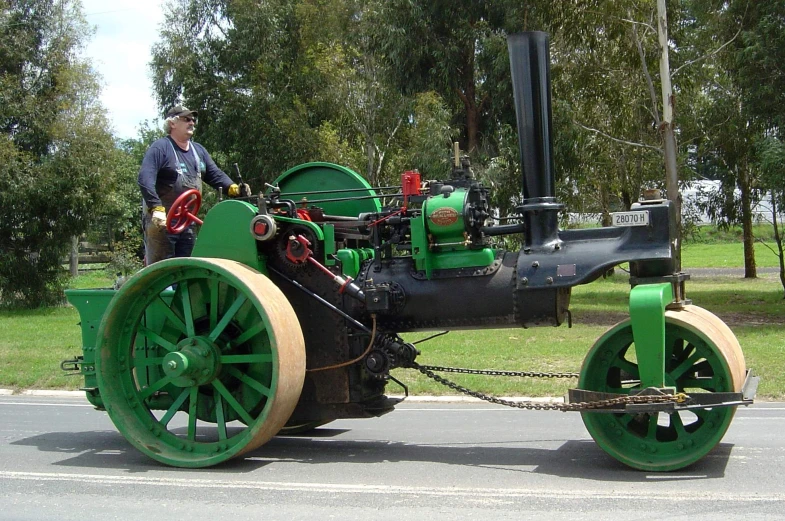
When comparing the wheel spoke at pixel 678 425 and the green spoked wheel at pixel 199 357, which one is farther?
the green spoked wheel at pixel 199 357

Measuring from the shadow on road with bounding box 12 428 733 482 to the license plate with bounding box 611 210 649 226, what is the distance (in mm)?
1571

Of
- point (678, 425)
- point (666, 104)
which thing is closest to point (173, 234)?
point (678, 425)

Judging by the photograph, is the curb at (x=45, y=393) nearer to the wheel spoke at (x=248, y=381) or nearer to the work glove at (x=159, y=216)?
the work glove at (x=159, y=216)

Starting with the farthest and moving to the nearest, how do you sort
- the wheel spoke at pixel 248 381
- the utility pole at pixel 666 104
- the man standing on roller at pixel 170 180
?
1. the utility pole at pixel 666 104
2. the man standing on roller at pixel 170 180
3. the wheel spoke at pixel 248 381

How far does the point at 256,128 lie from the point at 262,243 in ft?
78.5

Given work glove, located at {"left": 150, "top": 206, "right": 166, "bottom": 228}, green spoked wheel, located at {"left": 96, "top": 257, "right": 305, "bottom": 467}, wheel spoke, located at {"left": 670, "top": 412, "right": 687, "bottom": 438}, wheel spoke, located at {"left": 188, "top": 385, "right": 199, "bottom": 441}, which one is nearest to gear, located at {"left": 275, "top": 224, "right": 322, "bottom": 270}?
green spoked wheel, located at {"left": 96, "top": 257, "right": 305, "bottom": 467}

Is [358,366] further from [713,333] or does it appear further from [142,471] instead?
[713,333]

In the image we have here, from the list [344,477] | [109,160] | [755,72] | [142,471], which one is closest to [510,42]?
[344,477]

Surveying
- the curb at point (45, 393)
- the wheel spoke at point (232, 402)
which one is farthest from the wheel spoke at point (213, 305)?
the curb at point (45, 393)

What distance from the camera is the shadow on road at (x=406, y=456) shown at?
585 centimetres

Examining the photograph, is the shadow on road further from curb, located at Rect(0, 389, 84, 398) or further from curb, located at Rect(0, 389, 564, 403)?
curb, located at Rect(0, 389, 84, 398)

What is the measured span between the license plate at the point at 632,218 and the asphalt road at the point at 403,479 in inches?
61.9

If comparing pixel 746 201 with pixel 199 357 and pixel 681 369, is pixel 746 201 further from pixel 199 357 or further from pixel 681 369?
pixel 199 357

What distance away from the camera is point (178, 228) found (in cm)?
693
